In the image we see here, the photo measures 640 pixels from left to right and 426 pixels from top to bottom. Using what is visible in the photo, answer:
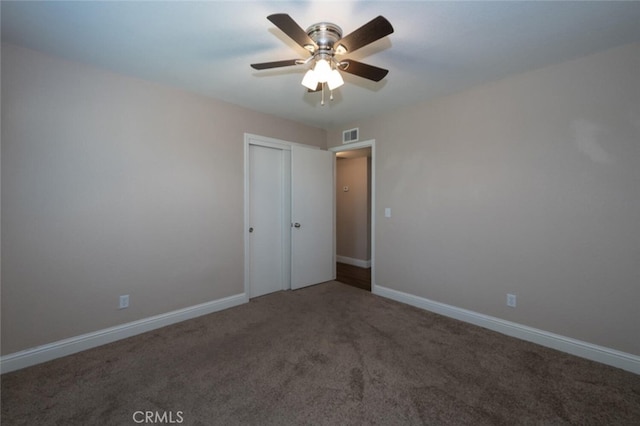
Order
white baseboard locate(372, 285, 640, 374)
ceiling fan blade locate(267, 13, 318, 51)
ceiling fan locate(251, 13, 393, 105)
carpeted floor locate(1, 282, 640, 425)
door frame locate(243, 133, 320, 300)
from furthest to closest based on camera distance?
door frame locate(243, 133, 320, 300), white baseboard locate(372, 285, 640, 374), carpeted floor locate(1, 282, 640, 425), ceiling fan locate(251, 13, 393, 105), ceiling fan blade locate(267, 13, 318, 51)

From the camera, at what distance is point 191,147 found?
3.00 metres

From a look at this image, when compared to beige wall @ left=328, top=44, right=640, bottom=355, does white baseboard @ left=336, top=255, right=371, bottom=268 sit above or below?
below

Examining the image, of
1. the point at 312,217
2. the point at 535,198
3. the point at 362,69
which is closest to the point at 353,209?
the point at 312,217

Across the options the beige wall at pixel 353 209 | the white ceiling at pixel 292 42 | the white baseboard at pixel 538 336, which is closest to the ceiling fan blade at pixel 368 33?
the white ceiling at pixel 292 42

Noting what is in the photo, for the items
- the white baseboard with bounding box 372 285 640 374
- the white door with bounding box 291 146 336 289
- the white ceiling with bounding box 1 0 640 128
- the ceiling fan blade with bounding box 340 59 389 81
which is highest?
the white ceiling with bounding box 1 0 640 128

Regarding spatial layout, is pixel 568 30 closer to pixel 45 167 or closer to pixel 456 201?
pixel 456 201

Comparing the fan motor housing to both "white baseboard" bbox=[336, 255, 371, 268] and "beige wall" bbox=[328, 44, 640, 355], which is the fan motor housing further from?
"white baseboard" bbox=[336, 255, 371, 268]

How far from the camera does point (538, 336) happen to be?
247 cm

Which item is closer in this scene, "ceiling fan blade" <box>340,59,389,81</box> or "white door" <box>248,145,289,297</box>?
"ceiling fan blade" <box>340,59,389,81</box>

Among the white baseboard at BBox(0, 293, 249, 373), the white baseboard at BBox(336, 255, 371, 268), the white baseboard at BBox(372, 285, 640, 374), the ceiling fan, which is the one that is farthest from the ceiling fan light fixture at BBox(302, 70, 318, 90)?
the white baseboard at BBox(336, 255, 371, 268)

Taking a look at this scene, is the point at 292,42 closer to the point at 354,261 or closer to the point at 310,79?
the point at 310,79

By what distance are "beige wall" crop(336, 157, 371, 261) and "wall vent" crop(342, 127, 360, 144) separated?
1.35 m

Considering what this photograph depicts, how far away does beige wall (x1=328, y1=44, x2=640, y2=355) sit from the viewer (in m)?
2.11

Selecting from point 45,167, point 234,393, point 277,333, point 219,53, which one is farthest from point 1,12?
point 277,333
